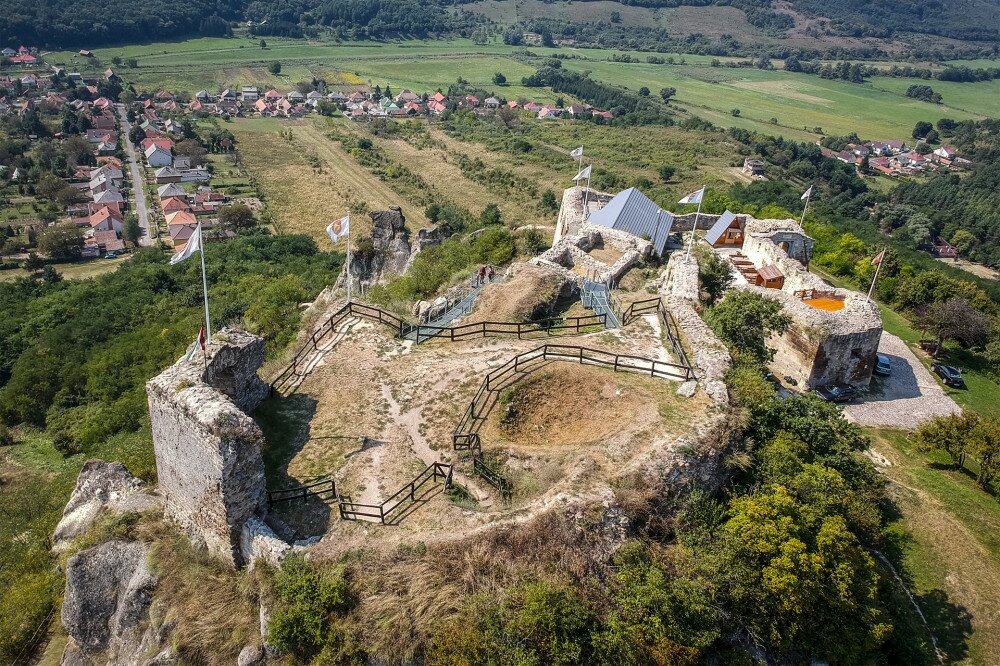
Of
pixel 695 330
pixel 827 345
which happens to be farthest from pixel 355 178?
pixel 695 330

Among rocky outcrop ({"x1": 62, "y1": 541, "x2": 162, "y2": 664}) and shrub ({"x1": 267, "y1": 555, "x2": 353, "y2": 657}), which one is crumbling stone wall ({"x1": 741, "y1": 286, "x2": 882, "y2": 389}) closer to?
shrub ({"x1": 267, "y1": 555, "x2": 353, "y2": 657})

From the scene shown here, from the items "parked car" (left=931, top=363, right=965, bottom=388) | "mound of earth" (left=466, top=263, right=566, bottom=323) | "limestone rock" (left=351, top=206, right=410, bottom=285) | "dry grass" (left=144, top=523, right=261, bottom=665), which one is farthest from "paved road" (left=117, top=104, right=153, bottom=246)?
"parked car" (left=931, top=363, right=965, bottom=388)

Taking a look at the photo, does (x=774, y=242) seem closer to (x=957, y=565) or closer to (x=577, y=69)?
(x=957, y=565)

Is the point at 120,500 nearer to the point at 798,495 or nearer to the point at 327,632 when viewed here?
the point at 327,632

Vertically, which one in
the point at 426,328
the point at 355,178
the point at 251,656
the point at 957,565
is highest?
the point at 426,328

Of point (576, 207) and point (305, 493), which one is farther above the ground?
point (576, 207)

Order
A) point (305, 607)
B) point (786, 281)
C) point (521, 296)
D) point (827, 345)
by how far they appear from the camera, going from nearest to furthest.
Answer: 1. point (305, 607)
2. point (521, 296)
3. point (827, 345)
4. point (786, 281)
